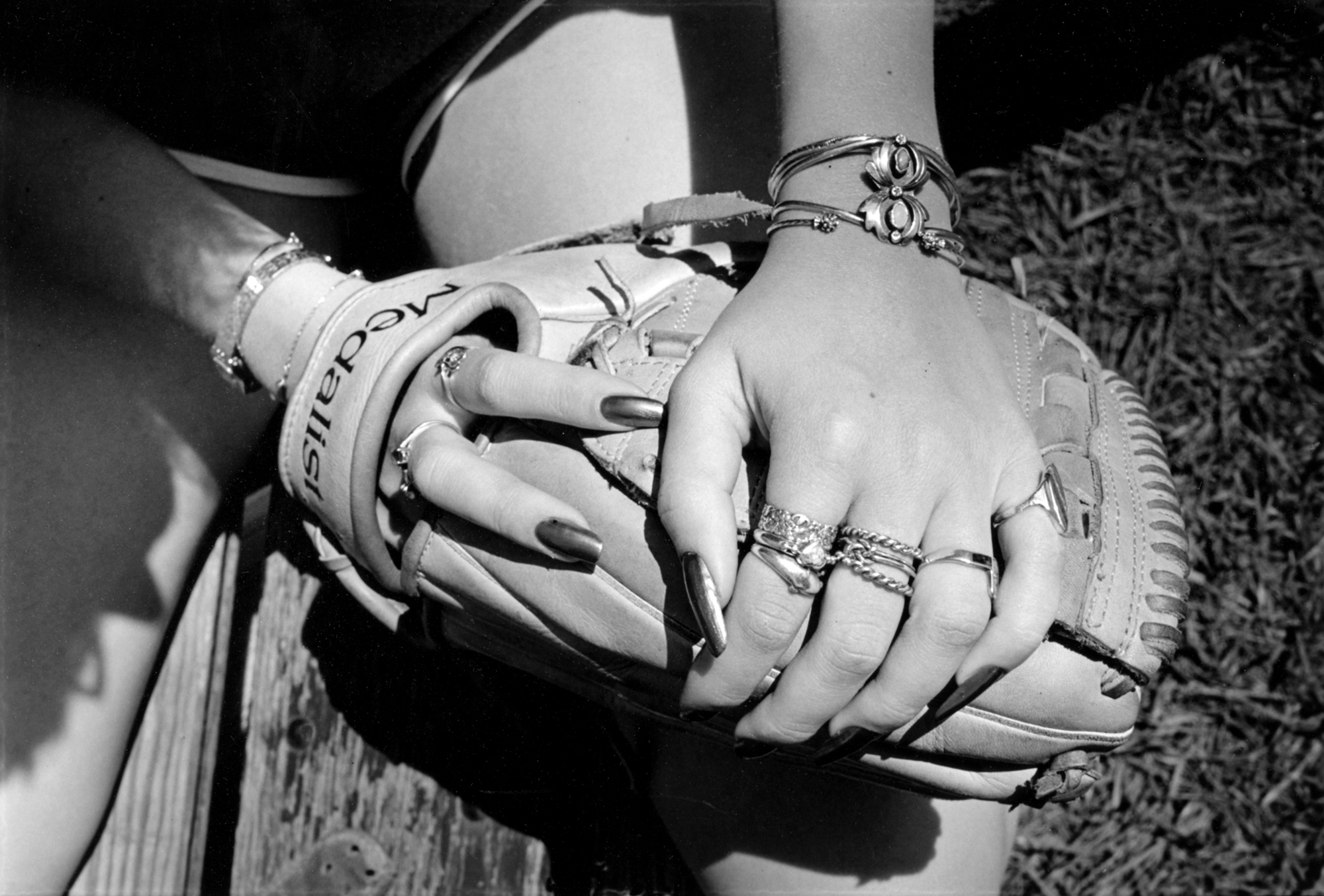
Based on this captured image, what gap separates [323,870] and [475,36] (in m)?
1.08

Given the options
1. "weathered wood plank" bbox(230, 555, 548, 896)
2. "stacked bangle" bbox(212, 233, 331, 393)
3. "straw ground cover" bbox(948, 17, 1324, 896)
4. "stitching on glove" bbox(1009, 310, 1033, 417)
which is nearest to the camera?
"stitching on glove" bbox(1009, 310, 1033, 417)

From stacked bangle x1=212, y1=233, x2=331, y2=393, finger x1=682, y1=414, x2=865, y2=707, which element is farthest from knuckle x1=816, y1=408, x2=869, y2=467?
stacked bangle x1=212, y1=233, x2=331, y2=393

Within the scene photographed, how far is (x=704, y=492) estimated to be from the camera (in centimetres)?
75

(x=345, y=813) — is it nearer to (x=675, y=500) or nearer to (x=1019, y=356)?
(x=675, y=500)

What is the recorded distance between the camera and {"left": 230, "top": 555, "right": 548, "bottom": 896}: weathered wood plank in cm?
136

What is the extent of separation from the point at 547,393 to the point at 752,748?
0.34m

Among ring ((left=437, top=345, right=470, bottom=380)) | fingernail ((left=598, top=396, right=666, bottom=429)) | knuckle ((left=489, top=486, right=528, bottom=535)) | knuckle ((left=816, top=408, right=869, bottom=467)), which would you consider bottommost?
knuckle ((left=489, top=486, right=528, bottom=535))

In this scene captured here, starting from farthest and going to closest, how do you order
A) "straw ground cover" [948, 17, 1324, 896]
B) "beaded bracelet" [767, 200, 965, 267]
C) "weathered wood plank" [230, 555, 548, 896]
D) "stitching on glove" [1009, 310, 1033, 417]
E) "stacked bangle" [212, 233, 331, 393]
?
"straw ground cover" [948, 17, 1324, 896], "weathered wood plank" [230, 555, 548, 896], "stacked bangle" [212, 233, 331, 393], "stitching on glove" [1009, 310, 1033, 417], "beaded bracelet" [767, 200, 965, 267]

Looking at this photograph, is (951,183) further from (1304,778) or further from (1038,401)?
(1304,778)

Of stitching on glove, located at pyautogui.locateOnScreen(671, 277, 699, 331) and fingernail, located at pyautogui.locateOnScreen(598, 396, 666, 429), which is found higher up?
stitching on glove, located at pyautogui.locateOnScreen(671, 277, 699, 331)

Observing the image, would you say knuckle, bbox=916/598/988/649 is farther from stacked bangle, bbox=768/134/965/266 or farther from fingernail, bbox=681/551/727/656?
stacked bangle, bbox=768/134/965/266

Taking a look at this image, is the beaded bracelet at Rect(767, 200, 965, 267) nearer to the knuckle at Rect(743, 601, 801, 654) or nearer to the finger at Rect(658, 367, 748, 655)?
the finger at Rect(658, 367, 748, 655)

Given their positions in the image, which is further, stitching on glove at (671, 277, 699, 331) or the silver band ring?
stitching on glove at (671, 277, 699, 331)

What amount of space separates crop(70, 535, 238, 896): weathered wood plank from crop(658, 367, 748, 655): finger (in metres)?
0.91
